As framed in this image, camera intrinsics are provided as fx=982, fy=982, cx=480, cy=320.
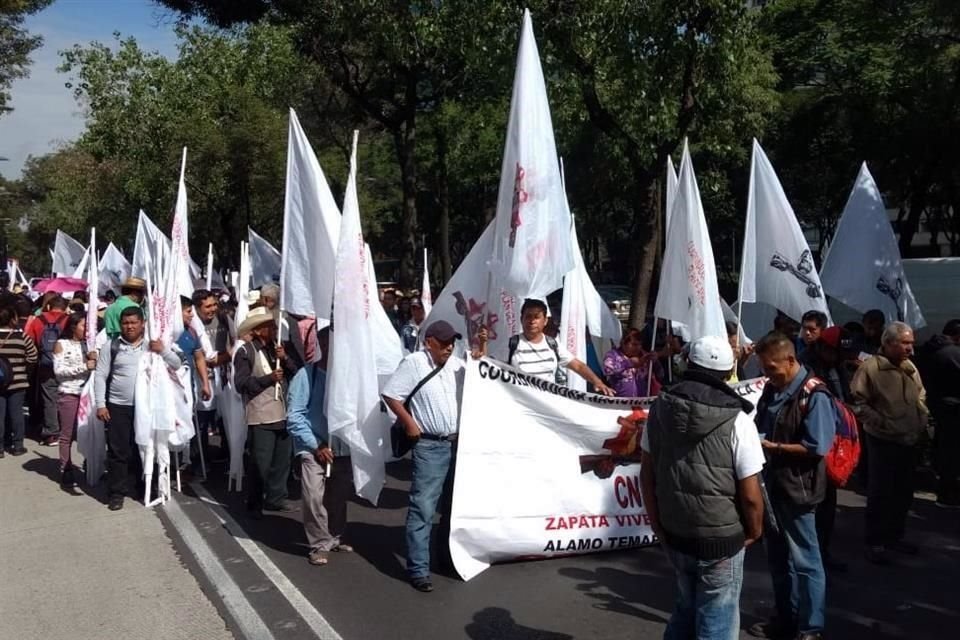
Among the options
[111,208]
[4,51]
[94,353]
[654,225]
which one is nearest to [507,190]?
[94,353]

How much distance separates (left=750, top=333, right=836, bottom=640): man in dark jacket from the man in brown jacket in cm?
181

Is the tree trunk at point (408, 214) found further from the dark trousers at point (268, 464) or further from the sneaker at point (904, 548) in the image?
the sneaker at point (904, 548)

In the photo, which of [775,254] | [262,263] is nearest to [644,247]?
[775,254]

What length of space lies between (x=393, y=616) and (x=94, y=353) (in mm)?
5228

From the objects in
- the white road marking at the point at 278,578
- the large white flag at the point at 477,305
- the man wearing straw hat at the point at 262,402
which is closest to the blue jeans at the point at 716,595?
the white road marking at the point at 278,578

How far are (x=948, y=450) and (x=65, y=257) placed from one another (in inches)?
807

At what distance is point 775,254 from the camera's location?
9.49 m

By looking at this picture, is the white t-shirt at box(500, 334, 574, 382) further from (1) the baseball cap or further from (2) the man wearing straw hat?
(2) the man wearing straw hat

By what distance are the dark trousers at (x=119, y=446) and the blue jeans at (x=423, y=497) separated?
3.48m

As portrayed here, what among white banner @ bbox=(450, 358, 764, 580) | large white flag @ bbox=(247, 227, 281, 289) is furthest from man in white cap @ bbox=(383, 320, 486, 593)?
large white flag @ bbox=(247, 227, 281, 289)

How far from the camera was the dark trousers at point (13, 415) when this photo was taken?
1089cm

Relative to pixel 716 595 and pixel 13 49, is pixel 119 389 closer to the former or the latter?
pixel 716 595

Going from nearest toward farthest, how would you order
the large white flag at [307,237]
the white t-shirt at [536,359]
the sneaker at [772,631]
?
the sneaker at [772,631] → the white t-shirt at [536,359] → the large white flag at [307,237]

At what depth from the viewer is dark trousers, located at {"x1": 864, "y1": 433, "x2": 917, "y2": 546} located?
6.54m
